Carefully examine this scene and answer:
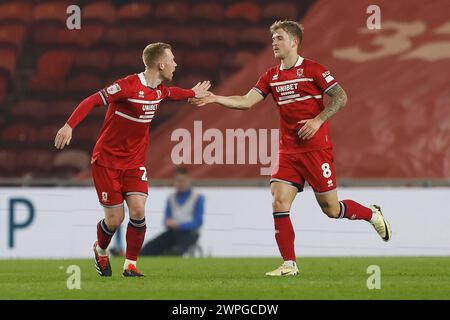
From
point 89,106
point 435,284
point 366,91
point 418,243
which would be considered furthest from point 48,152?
point 435,284

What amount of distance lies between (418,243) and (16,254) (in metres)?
4.39

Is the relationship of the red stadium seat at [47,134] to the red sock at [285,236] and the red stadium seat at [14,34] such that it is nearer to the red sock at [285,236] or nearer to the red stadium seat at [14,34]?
the red stadium seat at [14,34]

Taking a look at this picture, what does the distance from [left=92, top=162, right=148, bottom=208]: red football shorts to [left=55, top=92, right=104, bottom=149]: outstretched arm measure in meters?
0.50

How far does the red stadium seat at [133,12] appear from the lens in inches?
652

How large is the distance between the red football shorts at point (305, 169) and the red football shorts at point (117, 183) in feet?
3.09

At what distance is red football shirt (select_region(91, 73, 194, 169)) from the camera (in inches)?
311

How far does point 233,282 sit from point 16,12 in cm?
1041

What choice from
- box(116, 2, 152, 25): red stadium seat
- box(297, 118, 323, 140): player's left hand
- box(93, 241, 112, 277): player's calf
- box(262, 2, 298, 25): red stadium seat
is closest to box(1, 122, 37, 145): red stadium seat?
box(116, 2, 152, 25): red stadium seat

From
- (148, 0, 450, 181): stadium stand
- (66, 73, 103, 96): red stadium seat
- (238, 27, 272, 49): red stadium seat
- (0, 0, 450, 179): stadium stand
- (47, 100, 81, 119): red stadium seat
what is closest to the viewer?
(148, 0, 450, 181): stadium stand

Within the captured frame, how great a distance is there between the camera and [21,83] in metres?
16.4

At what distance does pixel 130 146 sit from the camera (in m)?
8.03

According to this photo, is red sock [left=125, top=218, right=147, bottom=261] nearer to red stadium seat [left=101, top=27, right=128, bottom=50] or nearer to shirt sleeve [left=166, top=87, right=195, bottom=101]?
shirt sleeve [left=166, top=87, right=195, bottom=101]

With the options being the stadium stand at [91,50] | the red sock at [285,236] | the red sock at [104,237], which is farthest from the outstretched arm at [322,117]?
the stadium stand at [91,50]
